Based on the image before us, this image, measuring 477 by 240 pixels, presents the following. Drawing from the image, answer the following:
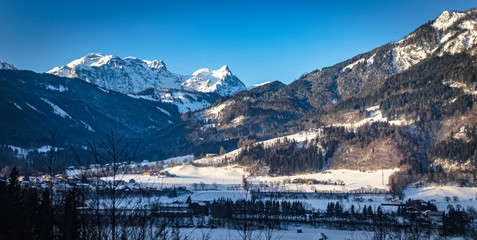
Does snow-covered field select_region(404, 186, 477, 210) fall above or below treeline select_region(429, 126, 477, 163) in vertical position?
below

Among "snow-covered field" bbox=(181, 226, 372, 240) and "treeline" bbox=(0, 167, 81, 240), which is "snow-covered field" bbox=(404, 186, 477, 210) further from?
"treeline" bbox=(0, 167, 81, 240)

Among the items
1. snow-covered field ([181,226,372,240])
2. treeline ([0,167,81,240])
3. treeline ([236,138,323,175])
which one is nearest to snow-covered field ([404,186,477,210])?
snow-covered field ([181,226,372,240])

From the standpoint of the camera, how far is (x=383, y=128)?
164625 millimetres

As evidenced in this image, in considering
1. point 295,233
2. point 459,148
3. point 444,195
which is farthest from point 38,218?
point 459,148

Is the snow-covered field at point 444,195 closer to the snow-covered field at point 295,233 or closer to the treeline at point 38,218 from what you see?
the snow-covered field at point 295,233

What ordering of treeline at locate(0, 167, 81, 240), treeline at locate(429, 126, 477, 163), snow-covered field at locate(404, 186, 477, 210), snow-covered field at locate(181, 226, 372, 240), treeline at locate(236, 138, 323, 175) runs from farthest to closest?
treeline at locate(236, 138, 323, 175), treeline at locate(429, 126, 477, 163), snow-covered field at locate(404, 186, 477, 210), snow-covered field at locate(181, 226, 372, 240), treeline at locate(0, 167, 81, 240)

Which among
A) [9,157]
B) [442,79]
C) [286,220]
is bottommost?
[286,220]

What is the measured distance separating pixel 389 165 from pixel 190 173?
66980mm

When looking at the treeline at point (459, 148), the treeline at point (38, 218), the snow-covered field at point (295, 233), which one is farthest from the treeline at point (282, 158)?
the treeline at point (38, 218)

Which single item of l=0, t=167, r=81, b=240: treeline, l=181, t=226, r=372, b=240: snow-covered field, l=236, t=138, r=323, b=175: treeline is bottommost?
l=181, t=226, r=372, b=240: snow-covered field

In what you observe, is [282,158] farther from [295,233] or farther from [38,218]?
[38,218]

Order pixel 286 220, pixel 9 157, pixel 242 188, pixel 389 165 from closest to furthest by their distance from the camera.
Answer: pixel 286 220
pixel 242 188
pixel 389 165
pixel 9 157

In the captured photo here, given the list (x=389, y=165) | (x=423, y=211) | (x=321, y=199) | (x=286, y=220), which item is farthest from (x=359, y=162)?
(x=286, y=220)

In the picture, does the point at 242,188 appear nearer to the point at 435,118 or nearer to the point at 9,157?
the point at 435,118
